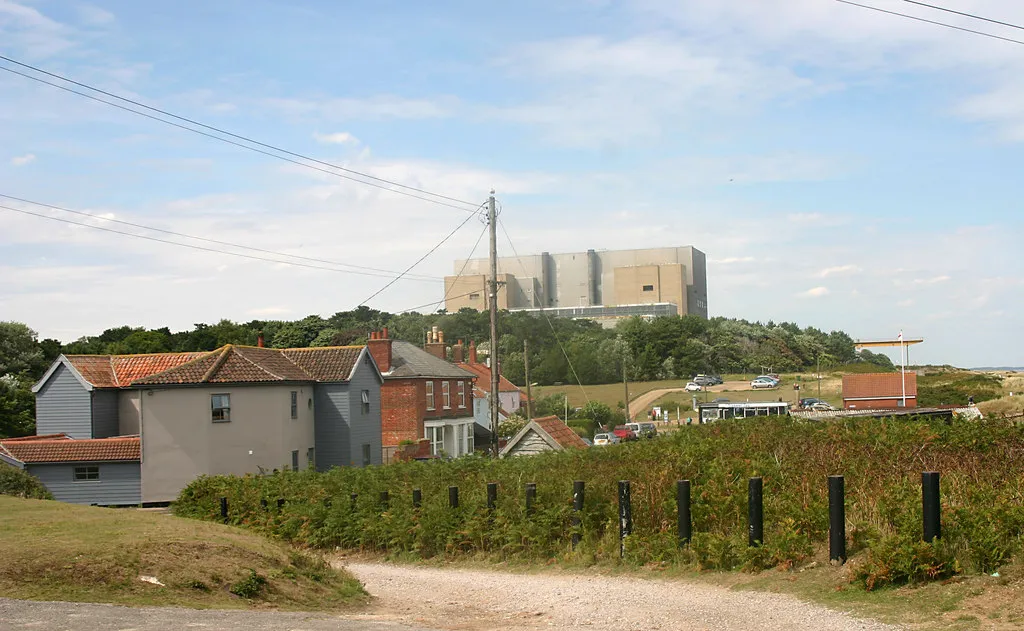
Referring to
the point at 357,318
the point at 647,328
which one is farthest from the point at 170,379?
the point at 647,328

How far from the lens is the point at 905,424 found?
15.0m

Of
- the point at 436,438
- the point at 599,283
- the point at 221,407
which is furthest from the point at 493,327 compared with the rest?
the point at 599,283

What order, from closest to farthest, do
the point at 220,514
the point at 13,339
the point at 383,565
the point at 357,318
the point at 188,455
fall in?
1. the point at 383,565
2. the point at 220,514
3. the point at 188,455
4. the point at 13,339
5. the point at 357,318

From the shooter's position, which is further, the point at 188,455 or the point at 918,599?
the point at 188,455

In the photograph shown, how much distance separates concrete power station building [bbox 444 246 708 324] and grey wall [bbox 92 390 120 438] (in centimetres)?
11206

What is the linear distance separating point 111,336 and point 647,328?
58.2 meters

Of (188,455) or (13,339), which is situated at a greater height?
(13,339)

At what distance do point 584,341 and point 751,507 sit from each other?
322 feet

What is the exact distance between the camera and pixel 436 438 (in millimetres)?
59375

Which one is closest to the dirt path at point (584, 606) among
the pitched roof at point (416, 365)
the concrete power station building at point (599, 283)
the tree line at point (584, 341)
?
the pitched roof at point (416, 365)

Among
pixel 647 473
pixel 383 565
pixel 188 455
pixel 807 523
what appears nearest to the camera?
pixel 807 523

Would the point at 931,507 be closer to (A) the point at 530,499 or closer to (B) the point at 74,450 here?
(A) the point at 530,499

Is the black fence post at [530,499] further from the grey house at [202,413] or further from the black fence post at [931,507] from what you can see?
the grey house at [202,413]

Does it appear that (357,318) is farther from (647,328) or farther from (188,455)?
(188,455)
